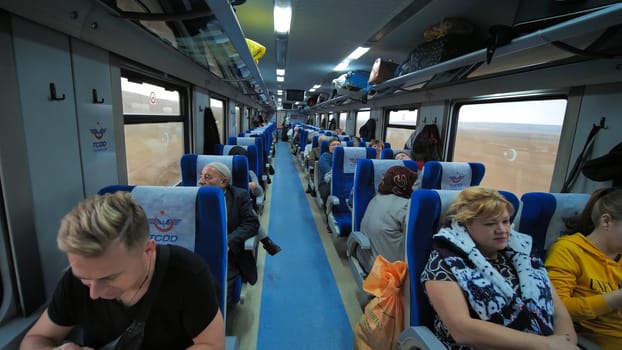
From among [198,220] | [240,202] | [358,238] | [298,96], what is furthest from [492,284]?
[298,96]

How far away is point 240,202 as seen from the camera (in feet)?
7.53

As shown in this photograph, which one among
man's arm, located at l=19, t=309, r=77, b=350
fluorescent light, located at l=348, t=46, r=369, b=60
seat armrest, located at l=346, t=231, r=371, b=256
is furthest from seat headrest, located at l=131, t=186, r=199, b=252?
fluorescent light, located at l=348, t=46, r=369, b=60

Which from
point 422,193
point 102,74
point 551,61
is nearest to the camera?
point 422,193

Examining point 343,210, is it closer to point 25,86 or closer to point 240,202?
point 240,202

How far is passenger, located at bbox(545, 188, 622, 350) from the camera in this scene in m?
1.37

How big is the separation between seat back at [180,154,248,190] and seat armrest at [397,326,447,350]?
1950 millimetres

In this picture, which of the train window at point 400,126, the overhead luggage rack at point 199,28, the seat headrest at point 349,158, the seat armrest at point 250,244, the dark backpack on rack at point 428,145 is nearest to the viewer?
the overhead luggage rack at point 199,28

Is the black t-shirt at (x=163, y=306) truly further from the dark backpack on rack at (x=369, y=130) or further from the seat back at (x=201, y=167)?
the dark backpack on rack at (x=369, y=130)

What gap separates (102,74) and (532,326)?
9.19 ft

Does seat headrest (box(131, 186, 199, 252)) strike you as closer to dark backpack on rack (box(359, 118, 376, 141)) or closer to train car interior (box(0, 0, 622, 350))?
train car interior (box(0, 0, 622, 350))

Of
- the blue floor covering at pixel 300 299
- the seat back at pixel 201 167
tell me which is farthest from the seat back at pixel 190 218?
the seat back at pixel 201 167

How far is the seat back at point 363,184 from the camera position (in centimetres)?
278

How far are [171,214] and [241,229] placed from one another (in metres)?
0.77

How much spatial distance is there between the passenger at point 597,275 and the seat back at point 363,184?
1.53 m
